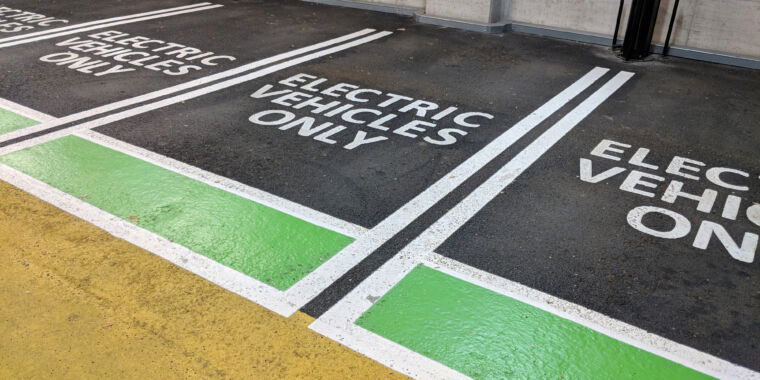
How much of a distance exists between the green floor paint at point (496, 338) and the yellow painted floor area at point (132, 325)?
366mm

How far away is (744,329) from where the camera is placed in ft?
11.3

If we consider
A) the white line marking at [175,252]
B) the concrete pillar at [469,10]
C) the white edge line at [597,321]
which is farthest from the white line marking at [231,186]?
the concrete pillar at [469,10]

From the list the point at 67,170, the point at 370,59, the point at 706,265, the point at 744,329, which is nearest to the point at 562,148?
the point at 706,265

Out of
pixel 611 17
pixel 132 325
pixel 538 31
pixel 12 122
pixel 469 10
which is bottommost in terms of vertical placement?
pixel 132 325

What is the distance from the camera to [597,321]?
347 cm

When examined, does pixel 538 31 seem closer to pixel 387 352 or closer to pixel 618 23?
pixel 618 23

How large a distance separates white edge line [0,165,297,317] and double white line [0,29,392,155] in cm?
83

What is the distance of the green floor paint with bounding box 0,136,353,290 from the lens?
160 inches

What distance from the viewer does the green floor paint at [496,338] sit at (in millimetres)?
A: 3125

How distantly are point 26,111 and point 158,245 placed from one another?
3.52 metres

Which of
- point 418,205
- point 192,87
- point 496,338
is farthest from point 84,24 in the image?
point 496,338

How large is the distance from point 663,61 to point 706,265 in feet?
18.0

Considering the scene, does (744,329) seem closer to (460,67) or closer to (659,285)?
(659,285)

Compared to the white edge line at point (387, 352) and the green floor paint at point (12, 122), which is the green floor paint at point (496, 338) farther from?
the green floor paint at point (12, 122)
